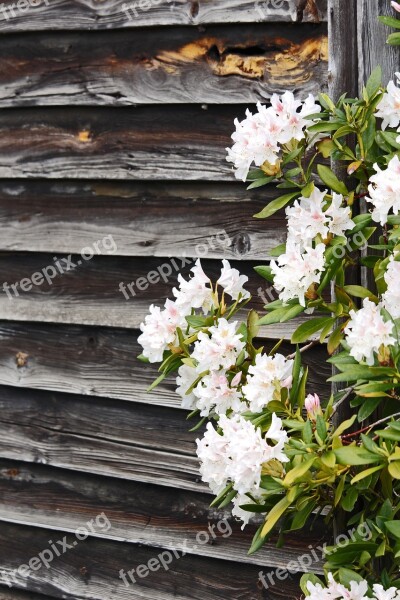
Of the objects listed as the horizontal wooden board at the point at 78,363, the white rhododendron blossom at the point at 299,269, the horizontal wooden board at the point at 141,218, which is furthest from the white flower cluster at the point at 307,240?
the horizontal wooden board at the point at 78,363

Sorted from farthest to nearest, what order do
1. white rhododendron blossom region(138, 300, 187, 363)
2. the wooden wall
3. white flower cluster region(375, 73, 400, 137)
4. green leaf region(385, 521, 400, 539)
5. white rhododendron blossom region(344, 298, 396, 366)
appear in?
the wooden wall → white rhododendron blossom region(138, 300, 187, 363) → white flower cluster region(375, 73, 400, 137) → green leaf region(385, 521, 400, 539) → white rhododendron blossom region(344, 298, 396, 366)

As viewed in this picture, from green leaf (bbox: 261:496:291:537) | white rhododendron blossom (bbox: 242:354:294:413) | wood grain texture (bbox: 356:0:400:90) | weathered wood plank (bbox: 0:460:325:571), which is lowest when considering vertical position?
weathered wood plank (bbox: 0:460:325:571)

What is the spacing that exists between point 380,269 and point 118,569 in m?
1.32

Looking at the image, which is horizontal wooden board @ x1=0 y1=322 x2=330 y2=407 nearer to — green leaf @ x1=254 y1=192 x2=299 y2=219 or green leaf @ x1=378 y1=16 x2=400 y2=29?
green leaf @ x1=254 y1=192 x2=299 y2=219

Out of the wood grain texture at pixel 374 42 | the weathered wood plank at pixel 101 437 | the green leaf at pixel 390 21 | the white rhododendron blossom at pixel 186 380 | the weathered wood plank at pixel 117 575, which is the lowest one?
the weathered wood plank at pixel 117 575

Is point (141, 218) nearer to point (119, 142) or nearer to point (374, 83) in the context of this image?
point (119, 142)

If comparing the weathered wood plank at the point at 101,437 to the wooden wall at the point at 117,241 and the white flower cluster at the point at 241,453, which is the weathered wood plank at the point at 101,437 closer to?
the wooden wall at the point at 117,241

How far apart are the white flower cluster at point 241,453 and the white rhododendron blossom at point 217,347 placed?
0.14 m

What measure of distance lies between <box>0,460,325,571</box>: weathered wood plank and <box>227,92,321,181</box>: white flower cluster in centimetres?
102

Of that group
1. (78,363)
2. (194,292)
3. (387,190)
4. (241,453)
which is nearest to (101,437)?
(78,363)

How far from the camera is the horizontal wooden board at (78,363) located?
2738 mm

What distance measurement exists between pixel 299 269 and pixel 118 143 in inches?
35.9

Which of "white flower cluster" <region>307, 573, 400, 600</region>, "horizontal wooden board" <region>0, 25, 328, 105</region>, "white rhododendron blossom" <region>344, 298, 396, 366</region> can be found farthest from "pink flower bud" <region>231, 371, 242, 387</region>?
"horizontal wooden board" <region>0, 25, 328, 105</region>

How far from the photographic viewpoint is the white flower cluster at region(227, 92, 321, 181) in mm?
2010
